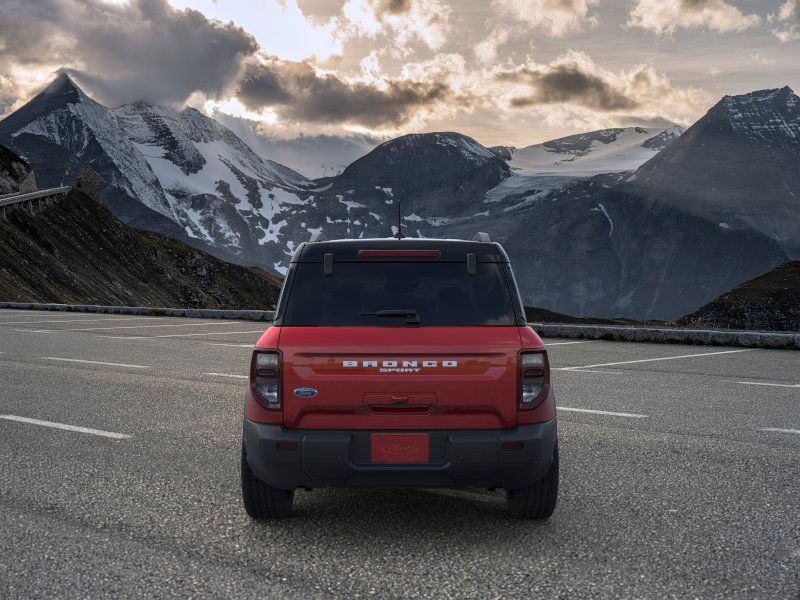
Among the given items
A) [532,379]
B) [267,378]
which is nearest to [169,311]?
[267,378]

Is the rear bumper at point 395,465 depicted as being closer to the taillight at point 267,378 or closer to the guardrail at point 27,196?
the taillight at point 267,378

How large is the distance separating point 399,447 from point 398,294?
90 cm

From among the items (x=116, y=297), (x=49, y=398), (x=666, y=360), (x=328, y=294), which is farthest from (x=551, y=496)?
(x=116, y=297)

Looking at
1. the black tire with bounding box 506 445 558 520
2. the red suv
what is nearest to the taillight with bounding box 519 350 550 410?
the red suv

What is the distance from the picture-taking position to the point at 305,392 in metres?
4.35

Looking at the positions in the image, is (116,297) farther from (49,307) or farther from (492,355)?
(492,355)

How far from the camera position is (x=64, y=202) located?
87750 mm

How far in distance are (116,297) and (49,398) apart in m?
66.8

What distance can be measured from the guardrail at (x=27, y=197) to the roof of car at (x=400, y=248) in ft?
242

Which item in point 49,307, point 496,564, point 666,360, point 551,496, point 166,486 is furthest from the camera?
point 49,307

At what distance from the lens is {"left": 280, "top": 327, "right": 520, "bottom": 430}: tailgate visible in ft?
14.1

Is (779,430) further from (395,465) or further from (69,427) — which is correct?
(69,427)

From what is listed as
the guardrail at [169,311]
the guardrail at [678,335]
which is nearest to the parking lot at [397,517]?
the guardrail at [678,335]

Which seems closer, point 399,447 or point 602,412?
point 399,447
